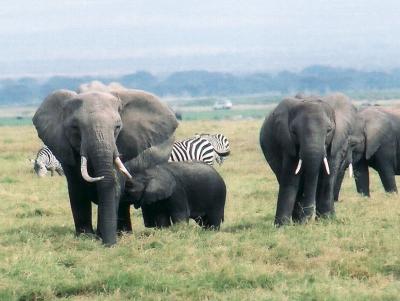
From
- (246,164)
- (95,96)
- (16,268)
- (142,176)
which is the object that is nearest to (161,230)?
(142,176)

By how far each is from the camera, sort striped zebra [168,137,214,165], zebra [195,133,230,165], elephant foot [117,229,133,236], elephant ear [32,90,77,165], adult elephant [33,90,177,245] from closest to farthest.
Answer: adult elephant [33,90,177,245]
elephant ear [32,90,77,165]
elephant foot [117,229,133,236]
striped zebra [168,137,214,165]
zebra [195,133,230,165]

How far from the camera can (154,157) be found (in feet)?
40.6

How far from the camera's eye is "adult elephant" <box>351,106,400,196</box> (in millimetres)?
17828

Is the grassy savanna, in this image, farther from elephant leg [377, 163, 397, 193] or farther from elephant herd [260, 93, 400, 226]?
elephant leg [377, 163, 397, 193]

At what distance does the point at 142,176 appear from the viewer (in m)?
12.4

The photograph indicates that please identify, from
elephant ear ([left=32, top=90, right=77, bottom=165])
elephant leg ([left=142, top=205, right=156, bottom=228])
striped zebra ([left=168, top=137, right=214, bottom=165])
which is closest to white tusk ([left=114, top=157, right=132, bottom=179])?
elephant ear ([left=32, top=90, right=77, bottom=165])

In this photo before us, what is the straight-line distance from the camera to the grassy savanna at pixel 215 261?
8750 millimetres

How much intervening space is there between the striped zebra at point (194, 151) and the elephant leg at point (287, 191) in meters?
9.95

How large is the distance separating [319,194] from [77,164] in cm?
326

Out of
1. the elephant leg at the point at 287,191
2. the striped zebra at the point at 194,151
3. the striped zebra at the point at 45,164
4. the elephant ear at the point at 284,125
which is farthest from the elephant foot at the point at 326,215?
the striped zebra at the point at 45,164

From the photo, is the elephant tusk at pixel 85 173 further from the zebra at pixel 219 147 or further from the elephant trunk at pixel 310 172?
the zebra at pixel 219 147

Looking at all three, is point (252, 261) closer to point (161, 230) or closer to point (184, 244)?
point (184, 244)

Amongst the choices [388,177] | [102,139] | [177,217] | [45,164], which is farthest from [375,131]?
[45,164]

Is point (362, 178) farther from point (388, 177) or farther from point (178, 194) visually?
point (178, 194)
